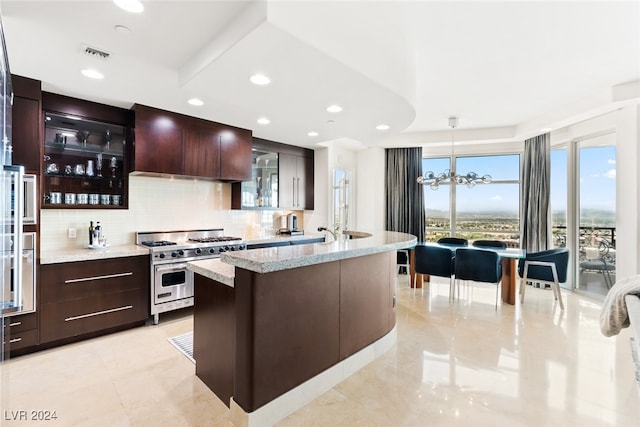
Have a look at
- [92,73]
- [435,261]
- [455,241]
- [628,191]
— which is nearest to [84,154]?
[92,73]

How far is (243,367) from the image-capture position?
72.3 inches

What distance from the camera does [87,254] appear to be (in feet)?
10.00

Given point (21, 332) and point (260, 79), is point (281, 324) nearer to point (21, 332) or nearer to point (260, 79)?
point (260, 79)

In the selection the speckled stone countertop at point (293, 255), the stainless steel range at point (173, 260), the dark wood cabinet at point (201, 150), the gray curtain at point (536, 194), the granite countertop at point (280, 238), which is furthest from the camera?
the gray curtain at point (536, 194)

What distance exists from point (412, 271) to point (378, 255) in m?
2.68

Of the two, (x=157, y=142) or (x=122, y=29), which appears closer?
(x=122, y=29)

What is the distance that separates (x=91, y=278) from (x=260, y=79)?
259cm

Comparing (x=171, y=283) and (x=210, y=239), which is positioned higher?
(x=210, y=239)

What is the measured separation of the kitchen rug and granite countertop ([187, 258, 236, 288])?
96 cm

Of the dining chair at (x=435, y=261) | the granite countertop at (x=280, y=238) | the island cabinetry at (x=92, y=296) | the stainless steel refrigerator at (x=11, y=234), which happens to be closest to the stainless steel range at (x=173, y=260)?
the island cabinetry at (x=92, y=296)

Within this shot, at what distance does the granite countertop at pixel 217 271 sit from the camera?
1980mm

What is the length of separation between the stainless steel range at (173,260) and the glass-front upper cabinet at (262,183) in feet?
2.91

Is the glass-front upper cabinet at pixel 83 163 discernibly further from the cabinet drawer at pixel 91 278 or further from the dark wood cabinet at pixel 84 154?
the cabinet drawer at pixel 91 278

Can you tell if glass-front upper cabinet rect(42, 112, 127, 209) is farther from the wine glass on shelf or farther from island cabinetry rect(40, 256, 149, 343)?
island cabinetry rect(40, 256, 149, 343)
